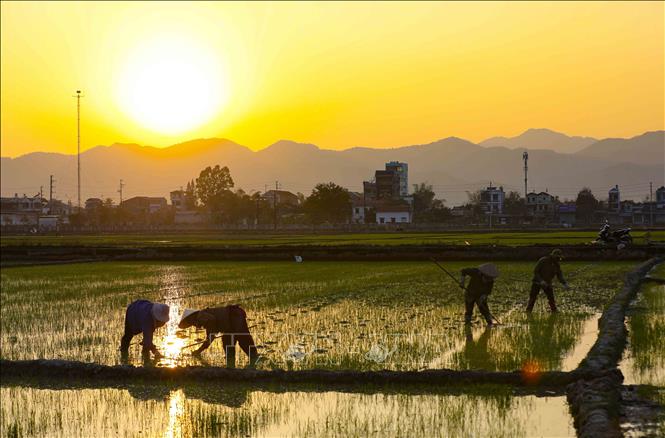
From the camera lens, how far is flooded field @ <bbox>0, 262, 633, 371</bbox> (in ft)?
41.0

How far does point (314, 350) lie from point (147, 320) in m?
2.63

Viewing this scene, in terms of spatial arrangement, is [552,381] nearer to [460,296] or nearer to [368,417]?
[368,417]

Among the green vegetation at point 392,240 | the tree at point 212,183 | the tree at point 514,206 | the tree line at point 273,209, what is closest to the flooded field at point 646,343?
the green vegetation at point 392,240

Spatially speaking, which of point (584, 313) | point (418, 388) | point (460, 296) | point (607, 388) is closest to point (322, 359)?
point (418, 388)

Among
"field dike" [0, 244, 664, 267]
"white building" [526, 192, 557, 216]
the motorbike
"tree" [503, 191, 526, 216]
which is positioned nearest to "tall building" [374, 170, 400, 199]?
"tree" [503, 191, 526, 216]

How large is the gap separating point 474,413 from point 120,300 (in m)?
14.1

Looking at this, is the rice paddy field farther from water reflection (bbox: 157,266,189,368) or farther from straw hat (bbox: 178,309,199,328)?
straw hat (bbox: 178,309,199,328)

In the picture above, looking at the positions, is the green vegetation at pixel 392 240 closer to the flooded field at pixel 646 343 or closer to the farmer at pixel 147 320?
the flooded field at pixel 646 343

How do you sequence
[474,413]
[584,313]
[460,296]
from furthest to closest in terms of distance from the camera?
[460,296] → [584,313] → [474,413]

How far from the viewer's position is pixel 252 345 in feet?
40.7

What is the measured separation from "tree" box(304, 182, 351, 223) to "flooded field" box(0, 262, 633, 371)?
7587 cm

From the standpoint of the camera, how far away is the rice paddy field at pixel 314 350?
9.09m

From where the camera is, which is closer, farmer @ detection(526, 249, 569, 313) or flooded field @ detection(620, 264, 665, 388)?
flooded field @ detection(620, 264, 665, 388)

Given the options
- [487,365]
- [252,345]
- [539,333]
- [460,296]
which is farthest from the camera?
[460,296]
